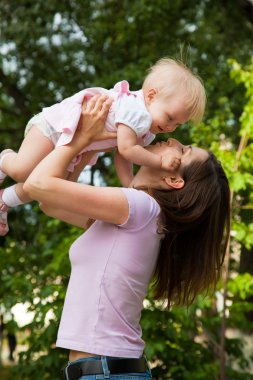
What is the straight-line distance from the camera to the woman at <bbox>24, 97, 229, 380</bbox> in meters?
2.13

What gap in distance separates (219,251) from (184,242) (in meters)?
0.13

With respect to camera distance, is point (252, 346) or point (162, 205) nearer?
point (162, 205)

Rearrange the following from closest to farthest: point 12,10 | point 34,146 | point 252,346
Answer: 1. point 34,146
2. point 252,346
3. point 12,10

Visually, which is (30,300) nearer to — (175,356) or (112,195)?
(175,356)

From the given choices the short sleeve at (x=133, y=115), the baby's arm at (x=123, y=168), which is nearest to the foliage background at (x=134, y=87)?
the baby's arm at (x=123, y=168)

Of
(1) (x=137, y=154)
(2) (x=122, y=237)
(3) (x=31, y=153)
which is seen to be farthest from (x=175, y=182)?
(3) (x=31, y=153)

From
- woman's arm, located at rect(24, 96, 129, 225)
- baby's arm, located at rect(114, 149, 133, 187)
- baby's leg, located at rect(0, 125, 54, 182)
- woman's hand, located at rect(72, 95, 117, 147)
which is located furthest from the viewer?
baby's arm, located at rect(114, 149, 133, 187)

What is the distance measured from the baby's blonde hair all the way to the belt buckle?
2.86 ft

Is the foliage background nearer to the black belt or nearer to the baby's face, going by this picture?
the baby's face

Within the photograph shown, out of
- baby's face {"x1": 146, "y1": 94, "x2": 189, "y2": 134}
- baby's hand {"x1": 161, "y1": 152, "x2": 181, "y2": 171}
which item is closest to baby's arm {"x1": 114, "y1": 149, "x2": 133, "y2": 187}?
baby's face {"x1": 146, "y1": 94, "x2": 189, "y2": 134}

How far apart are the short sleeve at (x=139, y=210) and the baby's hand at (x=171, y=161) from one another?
11 centimetres

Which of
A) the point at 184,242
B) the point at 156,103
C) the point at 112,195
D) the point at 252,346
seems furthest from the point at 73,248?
the point at 252,346

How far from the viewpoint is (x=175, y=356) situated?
554 cm

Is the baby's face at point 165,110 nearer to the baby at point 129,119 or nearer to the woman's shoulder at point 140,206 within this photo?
the baby at point 129,119
